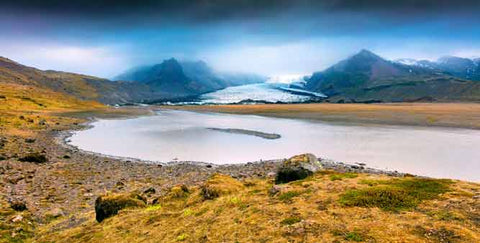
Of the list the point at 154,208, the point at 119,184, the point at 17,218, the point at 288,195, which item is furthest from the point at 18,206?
the point at 288,195

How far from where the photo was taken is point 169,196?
21.6 meters

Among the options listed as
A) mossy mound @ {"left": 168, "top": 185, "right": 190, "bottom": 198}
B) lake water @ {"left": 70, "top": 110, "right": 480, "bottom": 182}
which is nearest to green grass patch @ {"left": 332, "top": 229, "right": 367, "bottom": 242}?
mossy mound @ {"left": 168, "top": 185, "right": 190, "bottom": 198}

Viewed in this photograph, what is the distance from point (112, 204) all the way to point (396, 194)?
15490mm

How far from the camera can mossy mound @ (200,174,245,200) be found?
19875 mm

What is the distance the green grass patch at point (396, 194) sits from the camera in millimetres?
14125

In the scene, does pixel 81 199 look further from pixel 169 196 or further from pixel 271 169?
pixel 271 169

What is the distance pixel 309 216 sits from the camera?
1379cm

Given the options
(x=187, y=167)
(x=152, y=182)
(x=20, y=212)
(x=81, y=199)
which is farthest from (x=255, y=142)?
(x=20, y=212)

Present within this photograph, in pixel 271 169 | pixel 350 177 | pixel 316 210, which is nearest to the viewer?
pixel 316 210

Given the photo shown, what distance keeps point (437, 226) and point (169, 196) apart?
15298 millimetres

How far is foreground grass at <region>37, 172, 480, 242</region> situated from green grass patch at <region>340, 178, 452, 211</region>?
37mm

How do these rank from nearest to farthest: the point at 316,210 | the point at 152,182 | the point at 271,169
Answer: the point at 316,210 < the point at 152,182 < the point at 271,169

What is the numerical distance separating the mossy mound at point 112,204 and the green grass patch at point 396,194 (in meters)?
12.5

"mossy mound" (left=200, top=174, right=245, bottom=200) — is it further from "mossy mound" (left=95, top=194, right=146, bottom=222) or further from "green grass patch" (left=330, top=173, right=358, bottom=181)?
"green grass patch" (left=330, top=173, right=358, bottom=181)
